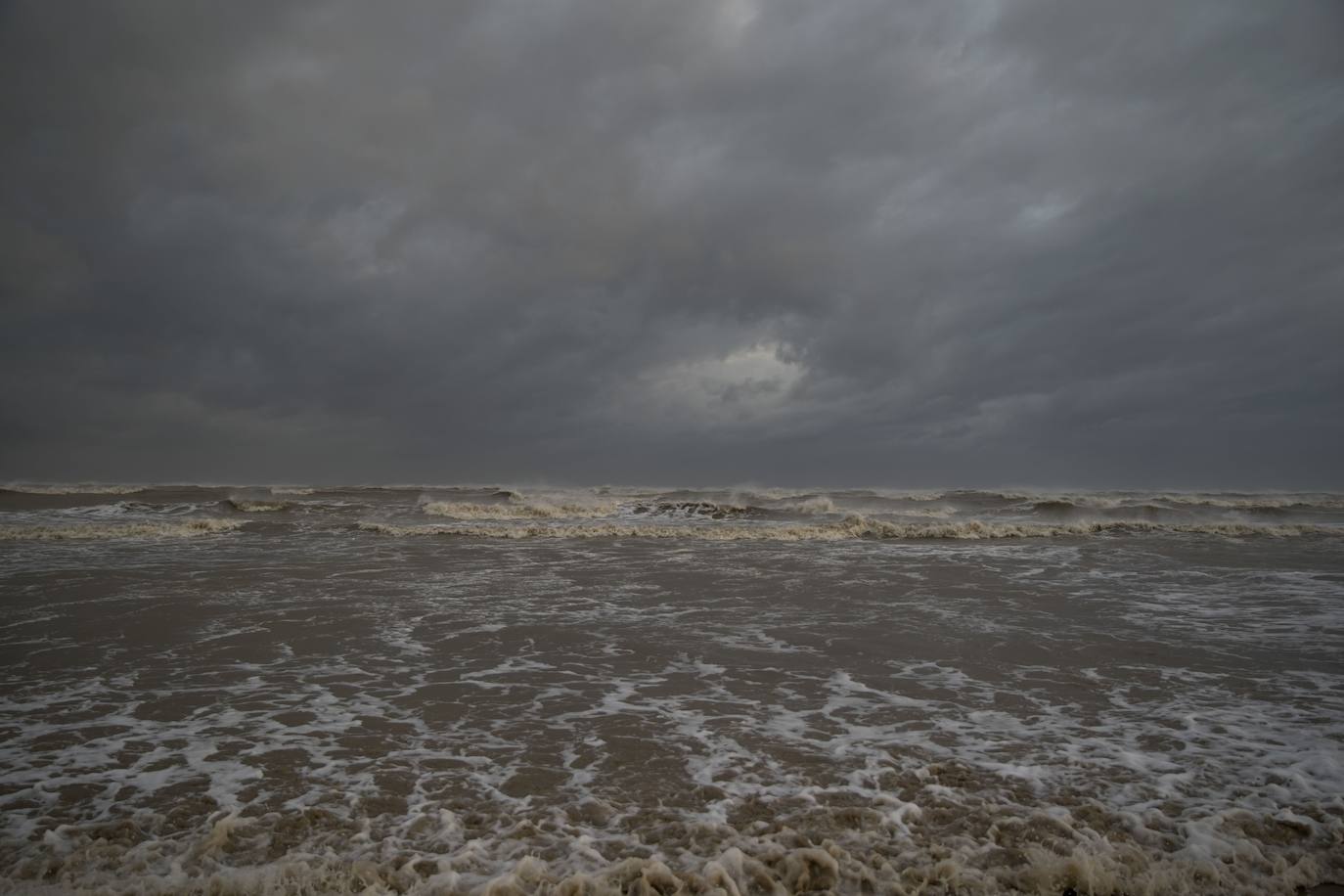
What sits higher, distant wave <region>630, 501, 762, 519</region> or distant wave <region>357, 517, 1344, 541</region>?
distant wave <region>630, 501, 762, 519</region>

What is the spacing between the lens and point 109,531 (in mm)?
22953

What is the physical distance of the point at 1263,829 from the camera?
4.04 meters

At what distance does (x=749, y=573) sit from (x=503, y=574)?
17.4ft

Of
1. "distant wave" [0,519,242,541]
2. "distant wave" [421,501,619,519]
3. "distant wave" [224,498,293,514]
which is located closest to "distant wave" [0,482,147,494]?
"distant wave" [224,498,293,514]

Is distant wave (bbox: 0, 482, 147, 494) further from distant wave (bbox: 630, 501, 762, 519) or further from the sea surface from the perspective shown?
the sea surface

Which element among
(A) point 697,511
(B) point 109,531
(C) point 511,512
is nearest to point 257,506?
(B) point 109,531

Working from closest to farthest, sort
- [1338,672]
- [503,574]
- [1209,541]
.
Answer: [1338,672] < [503,574] < [1209,541]

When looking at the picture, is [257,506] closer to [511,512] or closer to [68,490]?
[511,512]

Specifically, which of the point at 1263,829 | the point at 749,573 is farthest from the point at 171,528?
the point at 1263,829

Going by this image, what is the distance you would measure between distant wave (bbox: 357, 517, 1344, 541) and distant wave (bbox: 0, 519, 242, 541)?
534 centimetres

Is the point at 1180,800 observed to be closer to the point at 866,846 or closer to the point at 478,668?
the point at 866,846

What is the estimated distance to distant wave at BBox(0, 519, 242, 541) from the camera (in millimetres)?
21531

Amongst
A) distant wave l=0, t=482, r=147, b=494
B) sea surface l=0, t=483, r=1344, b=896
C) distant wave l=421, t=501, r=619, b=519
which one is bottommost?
sea surface l=0, t=483, r=1344, b=896

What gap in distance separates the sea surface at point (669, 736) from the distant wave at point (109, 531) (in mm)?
9824
